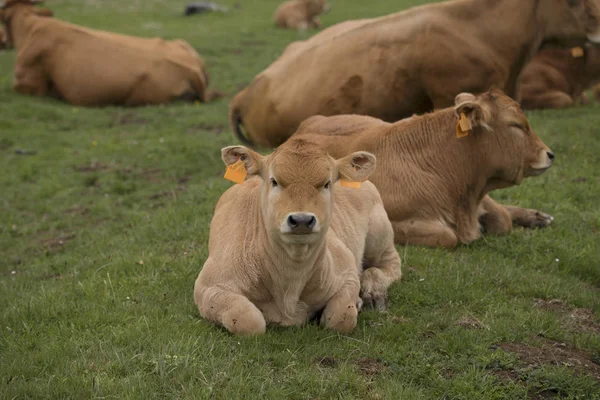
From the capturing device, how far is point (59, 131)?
16.2 metres

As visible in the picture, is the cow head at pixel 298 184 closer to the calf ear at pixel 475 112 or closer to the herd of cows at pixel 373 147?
the herd of cows at pixel 373 147

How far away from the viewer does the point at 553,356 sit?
6.24 m

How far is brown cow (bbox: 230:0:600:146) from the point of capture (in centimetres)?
1216

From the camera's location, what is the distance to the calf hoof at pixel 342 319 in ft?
21.3

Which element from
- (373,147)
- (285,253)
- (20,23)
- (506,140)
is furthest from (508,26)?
(20,23)

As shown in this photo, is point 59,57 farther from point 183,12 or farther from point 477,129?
point 183,12

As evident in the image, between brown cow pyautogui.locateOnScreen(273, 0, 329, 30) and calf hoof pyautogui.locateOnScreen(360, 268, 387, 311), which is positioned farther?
brown cow pyautogui.locateOnScreen(273, 0, 329, 30)

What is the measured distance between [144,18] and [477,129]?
80.0 ft

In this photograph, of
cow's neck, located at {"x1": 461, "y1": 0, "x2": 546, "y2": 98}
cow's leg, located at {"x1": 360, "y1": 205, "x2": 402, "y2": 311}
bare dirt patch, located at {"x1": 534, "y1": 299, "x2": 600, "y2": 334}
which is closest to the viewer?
bare dirt patch, located at {"x1": 534, "y1": 299, "x2": 600, "y2": 334}

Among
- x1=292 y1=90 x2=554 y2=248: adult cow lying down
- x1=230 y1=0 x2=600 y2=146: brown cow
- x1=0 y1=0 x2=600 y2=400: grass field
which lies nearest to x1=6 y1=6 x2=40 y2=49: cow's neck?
x1=0 y1=0 x2=600 y2=400: grass field

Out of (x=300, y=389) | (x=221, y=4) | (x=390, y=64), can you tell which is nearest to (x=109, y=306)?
(x=300, y=389)

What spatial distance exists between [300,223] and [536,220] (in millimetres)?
4700

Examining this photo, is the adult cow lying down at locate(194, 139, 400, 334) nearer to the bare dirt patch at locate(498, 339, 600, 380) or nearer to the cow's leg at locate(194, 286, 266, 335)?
the cow's leg at locate(194, 286, 266, 335)

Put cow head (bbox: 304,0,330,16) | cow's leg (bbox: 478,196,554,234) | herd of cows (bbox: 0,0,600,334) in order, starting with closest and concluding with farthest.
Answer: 1. herd of cows (bbox: 0,0,600,334)
2. cow's leg (bbox: 478,196,554,234)
3. cow head (bbox: 304,0,330,16)
